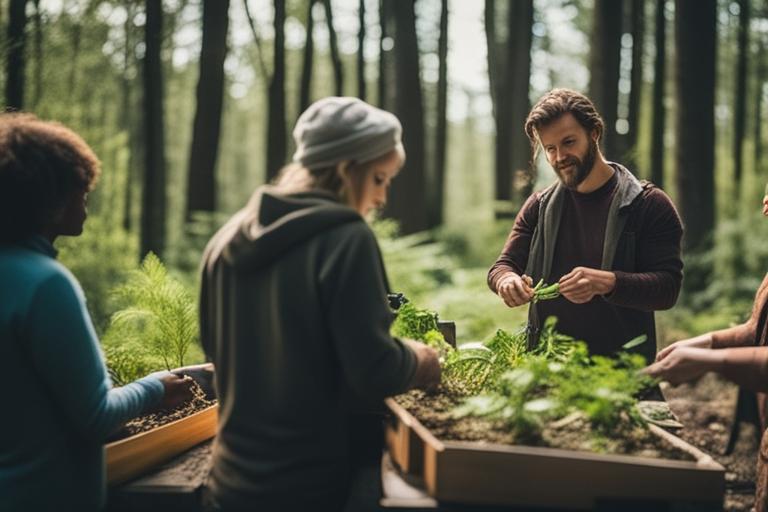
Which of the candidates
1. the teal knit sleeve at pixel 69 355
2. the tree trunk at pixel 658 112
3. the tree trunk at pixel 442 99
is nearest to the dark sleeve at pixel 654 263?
the teal knit sleeve at pixel 69 355

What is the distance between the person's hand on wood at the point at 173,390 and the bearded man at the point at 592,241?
1.39 meters

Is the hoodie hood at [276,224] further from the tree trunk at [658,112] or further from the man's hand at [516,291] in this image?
the tree trunk at [658,112]

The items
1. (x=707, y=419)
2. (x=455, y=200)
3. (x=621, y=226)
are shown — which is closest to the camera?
(x=621, y=226)

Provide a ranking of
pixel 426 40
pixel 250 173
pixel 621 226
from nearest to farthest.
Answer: pixel 621 226 < pixel 426 40 < pixel 250 173

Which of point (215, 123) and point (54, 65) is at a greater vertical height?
point (54, 65)

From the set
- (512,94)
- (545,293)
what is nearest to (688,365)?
(545,293)

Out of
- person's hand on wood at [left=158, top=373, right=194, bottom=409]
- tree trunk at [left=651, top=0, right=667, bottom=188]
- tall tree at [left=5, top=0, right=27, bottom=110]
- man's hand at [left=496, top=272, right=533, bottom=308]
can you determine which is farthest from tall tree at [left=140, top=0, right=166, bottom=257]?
tree trunk at [left=651, top=0, right=667, bottom=188]

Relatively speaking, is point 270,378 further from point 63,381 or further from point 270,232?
point 63,381

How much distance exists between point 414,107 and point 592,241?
926 centimetres

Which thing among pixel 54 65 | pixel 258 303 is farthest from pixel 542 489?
pixel 54 65

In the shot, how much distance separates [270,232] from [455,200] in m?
39.5

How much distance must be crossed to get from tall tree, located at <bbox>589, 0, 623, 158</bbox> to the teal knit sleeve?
764cm

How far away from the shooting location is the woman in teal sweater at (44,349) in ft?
5.80

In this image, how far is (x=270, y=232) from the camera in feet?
5.83
